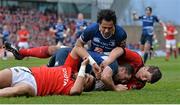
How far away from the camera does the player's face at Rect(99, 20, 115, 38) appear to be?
9.08m

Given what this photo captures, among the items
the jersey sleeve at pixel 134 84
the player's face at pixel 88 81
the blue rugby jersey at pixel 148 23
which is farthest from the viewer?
the blue rugby jersey at pixel 148 23

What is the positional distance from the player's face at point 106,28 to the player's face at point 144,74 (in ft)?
2.49

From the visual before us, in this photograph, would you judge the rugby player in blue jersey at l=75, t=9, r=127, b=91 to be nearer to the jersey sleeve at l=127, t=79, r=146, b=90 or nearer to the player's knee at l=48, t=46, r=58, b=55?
the jersey sleeve at l=127, t=79, r=146, b=90

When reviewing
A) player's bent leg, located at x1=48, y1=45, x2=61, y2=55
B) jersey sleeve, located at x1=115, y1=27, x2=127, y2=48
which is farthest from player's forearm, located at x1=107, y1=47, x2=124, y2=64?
player's bent leg, located at x1=48, y1=45, x2=61, y2=55

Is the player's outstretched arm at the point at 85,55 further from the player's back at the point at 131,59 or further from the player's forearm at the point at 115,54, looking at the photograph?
the player's back at the point at 131,59

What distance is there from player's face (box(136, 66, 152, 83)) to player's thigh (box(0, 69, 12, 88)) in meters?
2.29

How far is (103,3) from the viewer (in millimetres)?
47500

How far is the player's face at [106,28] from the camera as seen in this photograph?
9.08 metres

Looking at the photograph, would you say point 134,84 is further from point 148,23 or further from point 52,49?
point 148,23

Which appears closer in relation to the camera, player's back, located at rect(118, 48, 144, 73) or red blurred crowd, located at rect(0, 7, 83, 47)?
player's back, located at rect(118, 48, 144, 73)

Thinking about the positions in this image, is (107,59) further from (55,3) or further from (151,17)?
(55,3)

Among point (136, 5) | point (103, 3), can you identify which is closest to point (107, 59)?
point (103, 3)

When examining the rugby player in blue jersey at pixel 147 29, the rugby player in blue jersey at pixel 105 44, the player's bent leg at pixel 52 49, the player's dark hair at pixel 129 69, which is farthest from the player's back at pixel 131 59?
the rugby player in blue jersey at pixel 147 29

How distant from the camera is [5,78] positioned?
782 centimetres
